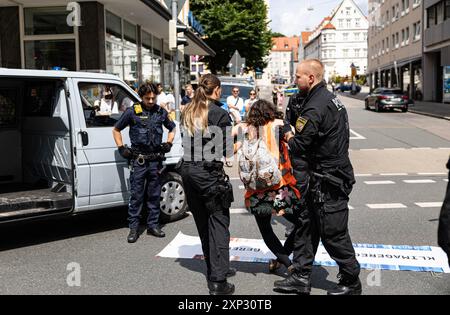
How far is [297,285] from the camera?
178 inches

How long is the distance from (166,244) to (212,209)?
1793 mm

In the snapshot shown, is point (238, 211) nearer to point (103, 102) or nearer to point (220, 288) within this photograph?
point (103, 102)

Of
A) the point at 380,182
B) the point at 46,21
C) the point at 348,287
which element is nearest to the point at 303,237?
the point at 348,287

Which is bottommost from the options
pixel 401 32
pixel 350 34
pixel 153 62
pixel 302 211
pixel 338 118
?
pixel 302 211

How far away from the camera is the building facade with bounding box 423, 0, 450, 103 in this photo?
3597 centimetres

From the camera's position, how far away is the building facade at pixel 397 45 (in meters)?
43.8

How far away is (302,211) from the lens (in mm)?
4625

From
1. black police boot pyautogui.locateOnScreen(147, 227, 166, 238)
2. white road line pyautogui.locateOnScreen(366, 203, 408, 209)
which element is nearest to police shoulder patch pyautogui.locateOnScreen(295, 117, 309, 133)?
black police boot pyautogui.locateOnScreen(147, 227, 166, 238)

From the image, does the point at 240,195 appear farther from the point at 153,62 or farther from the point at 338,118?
the point at 153,62

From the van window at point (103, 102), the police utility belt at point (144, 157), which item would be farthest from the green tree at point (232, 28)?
the police utility belt at point (144, 157)

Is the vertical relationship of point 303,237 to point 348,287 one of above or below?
above
